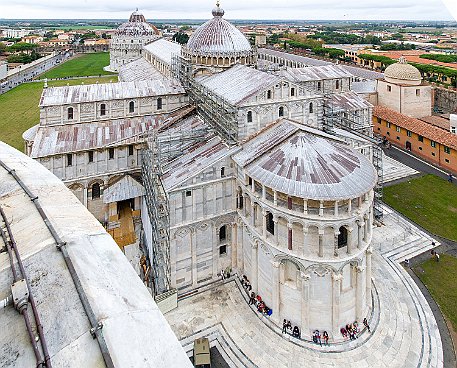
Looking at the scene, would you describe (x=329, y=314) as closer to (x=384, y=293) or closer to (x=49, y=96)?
(x=384, y=293)

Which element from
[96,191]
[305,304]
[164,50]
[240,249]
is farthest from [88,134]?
[164,50]

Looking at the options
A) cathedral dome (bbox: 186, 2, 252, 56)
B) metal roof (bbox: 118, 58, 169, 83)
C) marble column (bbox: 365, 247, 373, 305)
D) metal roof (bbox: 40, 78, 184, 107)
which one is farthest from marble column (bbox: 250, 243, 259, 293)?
metal roof (bbox: 118, 58, 169, 83)

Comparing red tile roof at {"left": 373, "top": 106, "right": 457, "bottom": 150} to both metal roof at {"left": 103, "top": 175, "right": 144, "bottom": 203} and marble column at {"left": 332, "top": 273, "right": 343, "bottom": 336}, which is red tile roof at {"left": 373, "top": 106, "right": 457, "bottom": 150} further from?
metal roof at {"left": 103, "top": 175, "right": 144, "bottom": 203}

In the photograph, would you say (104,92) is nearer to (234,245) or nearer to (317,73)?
(234,245)

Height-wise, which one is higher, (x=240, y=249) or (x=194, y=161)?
(x=194, y=161)

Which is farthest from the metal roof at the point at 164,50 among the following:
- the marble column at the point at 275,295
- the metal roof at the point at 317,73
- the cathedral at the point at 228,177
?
the marble column at the point at 275,295
